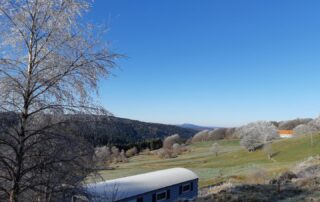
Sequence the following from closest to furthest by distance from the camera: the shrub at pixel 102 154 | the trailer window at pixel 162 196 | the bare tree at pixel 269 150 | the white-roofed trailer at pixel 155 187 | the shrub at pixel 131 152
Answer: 1. the shrub at pixel 102 154
2. the white-roofed trailer at pixel 155 187
3. the trailer window at pixel 162 196
4. the bare tree at pixel 269 150
5. the shrub at pixel 131 152

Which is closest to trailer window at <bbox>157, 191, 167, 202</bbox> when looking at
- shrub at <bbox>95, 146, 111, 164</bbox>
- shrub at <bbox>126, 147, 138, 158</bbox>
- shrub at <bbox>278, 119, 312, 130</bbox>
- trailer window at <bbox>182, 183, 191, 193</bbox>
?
trailer window at <bbox>182, 183, 191, 193</bbox>

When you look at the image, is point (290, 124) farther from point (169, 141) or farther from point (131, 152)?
point (131, 152)

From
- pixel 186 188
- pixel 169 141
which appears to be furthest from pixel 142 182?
pixel 169 141

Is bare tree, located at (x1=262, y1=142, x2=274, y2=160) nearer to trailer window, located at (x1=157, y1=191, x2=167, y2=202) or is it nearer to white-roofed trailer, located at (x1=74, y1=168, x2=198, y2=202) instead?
white-roofed trailer, located at (x1=74, y1=168, x2=198, y2=202)

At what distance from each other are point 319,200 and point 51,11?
33.5 feet

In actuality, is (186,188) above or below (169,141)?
below

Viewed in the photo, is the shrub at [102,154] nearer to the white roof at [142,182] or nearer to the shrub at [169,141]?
the white roof at [142,182]

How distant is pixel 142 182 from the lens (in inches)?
821

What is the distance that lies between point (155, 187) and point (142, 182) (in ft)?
2.88

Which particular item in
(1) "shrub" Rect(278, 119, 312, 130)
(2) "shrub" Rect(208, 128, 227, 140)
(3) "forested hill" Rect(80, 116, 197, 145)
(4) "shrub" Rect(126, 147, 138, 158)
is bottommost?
(4) "shrub" Rect(126, 147, 138, 158)

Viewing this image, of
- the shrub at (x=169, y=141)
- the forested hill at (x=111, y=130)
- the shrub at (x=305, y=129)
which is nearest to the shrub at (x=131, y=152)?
the shrub at (x=169, y=141)

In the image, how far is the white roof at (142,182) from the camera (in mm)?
17438

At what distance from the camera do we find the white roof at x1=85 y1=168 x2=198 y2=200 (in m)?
17.4

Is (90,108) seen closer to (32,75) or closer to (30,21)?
(32,75)
